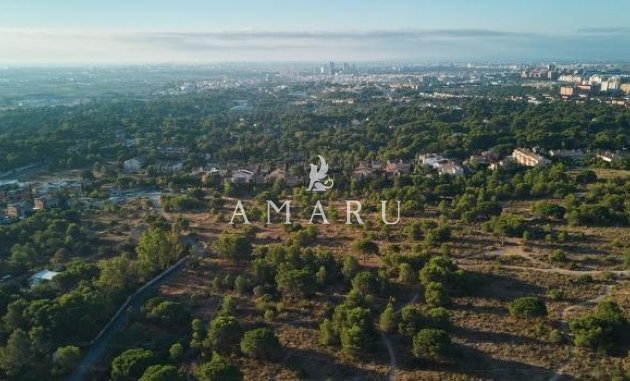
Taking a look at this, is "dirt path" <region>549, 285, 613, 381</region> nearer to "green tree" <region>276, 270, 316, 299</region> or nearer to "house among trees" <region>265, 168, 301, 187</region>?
"green tree" <region>276, 270, 316, 299</region>

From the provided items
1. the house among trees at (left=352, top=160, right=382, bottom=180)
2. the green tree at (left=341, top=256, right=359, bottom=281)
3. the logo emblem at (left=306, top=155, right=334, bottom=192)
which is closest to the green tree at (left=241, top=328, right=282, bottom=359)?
the green tree at (left=341, top=256, right=359, bottom=281)

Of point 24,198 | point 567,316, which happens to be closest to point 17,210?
point 24,198

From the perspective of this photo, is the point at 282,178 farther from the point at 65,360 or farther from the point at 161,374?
the point at 161,374

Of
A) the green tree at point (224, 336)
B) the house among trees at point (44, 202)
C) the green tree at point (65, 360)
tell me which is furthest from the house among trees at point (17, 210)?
the green tree at point (224, 336)

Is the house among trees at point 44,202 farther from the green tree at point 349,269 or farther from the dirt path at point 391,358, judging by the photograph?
the dirt path at point 391,358

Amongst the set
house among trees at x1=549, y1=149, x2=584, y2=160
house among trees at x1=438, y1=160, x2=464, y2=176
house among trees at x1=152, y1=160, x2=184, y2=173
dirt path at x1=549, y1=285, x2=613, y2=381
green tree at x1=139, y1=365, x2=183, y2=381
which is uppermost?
house among trees at x1=549, y1=149, x2=584, y2=160

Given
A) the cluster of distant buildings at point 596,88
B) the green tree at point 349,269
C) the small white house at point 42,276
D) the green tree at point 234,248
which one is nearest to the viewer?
the small white house at point 42,276
